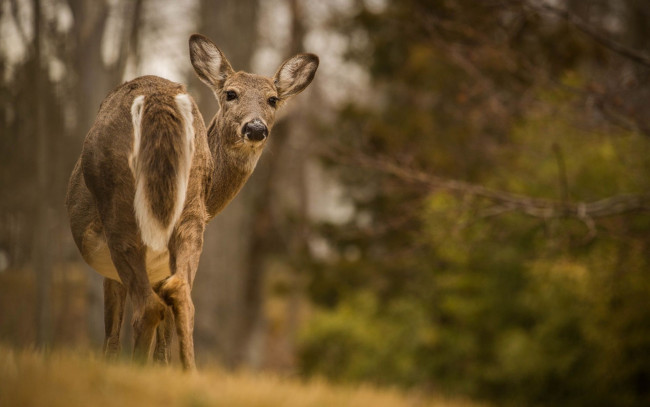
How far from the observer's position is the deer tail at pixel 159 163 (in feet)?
7.96

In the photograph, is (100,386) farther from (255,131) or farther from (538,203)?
(538,203)

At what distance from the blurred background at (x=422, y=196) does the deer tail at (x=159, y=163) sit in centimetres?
383

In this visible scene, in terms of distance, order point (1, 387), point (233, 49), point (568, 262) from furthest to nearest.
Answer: point (233, 49) → point (568, 262) → point (1, 387)

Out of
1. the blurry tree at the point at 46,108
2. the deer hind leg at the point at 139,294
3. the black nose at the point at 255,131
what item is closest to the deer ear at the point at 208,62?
the black nose at the point at 255,131

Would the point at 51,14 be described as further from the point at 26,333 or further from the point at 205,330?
the point at 205,330

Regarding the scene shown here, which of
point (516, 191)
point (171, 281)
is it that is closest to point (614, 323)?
point (516, 191)

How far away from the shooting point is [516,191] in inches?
512

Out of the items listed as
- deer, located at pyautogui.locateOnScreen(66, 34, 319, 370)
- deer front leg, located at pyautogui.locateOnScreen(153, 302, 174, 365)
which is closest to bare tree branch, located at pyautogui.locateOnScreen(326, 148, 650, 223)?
deer, located at pyautogui.locateOnScreen(66, 34, 319, 370)

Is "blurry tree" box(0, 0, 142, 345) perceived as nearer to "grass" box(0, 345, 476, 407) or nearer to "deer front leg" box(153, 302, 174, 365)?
"grass" box(0, 345, 476, 407)

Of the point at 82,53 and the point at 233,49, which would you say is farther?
the point at 233,49

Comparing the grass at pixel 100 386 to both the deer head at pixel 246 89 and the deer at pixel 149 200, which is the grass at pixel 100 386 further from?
the deer head at pixel 246 89

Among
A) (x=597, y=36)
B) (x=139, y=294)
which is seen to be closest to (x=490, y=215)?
(x=597, y=36)

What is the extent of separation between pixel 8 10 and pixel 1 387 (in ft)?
11.9

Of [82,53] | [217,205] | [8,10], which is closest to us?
[217,205]
